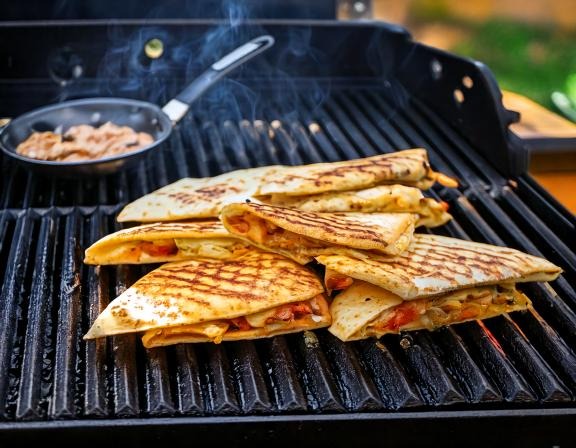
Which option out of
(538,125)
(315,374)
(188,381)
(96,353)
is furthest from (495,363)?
(538,125)

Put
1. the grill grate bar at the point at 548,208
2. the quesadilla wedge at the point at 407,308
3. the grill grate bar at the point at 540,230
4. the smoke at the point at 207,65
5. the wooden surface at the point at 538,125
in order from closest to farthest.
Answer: the quesadilla wedge at the point at 407,308, the grill grate bar at the point at 540,230, the grill grate bar at the point at 548,208, the smoke at the point at 207,65, the wooden surface at the point at 538,125

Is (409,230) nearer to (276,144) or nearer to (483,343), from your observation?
(483,343)

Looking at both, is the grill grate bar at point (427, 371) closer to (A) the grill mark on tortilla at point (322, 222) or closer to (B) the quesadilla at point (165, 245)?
(A) the grill mark on tortilla at point (322, 222)

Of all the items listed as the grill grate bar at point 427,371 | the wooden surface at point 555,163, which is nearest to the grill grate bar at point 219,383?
the grill grate bar at point 427,371

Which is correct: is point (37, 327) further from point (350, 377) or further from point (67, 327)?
point (350, 377)

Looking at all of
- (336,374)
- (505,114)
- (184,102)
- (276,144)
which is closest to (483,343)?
(336,374)

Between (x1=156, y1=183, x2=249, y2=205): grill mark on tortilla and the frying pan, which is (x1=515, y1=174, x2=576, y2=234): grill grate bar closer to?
(x1=156, y1=183, x2=249, y2=205): grill mark on tortilla

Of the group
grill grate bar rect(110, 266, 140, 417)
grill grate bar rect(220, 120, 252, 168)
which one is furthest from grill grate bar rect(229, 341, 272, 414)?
grill grate bar rect(220, 120, 252, 168)
